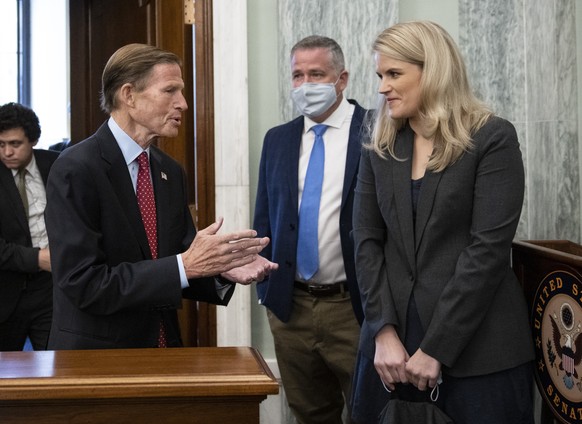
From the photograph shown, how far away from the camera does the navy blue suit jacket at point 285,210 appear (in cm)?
363

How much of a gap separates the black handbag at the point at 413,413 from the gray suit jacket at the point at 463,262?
122mm

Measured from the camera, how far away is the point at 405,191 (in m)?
2.78

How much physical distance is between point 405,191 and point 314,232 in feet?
3.14

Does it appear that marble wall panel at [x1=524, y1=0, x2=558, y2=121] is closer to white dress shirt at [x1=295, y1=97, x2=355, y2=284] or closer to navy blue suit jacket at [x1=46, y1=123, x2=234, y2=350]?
white dress shirt at [x1=295, y1=97, x2=355, y2=284]

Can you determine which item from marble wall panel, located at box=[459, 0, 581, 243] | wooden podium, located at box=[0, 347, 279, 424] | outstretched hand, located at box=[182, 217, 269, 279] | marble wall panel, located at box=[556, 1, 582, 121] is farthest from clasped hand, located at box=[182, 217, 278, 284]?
marble wall panel, located at box=[556, 1, 582, 121]

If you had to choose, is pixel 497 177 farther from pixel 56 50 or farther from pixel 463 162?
pixel 56 50

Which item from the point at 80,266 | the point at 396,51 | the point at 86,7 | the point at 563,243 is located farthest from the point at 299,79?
the point at 86,7

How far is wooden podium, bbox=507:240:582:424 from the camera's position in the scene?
2.89m

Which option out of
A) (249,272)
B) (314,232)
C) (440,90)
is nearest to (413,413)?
(249,272)

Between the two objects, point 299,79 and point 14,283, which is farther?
point 14,283

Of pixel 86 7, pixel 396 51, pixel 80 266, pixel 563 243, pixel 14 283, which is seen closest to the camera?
pixel 80 266

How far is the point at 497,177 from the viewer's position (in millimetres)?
2688

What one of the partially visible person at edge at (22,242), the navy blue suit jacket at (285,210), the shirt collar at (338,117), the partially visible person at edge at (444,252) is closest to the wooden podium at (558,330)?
the partially visible person at edge at (444,252)

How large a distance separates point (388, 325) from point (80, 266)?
0.93 m
